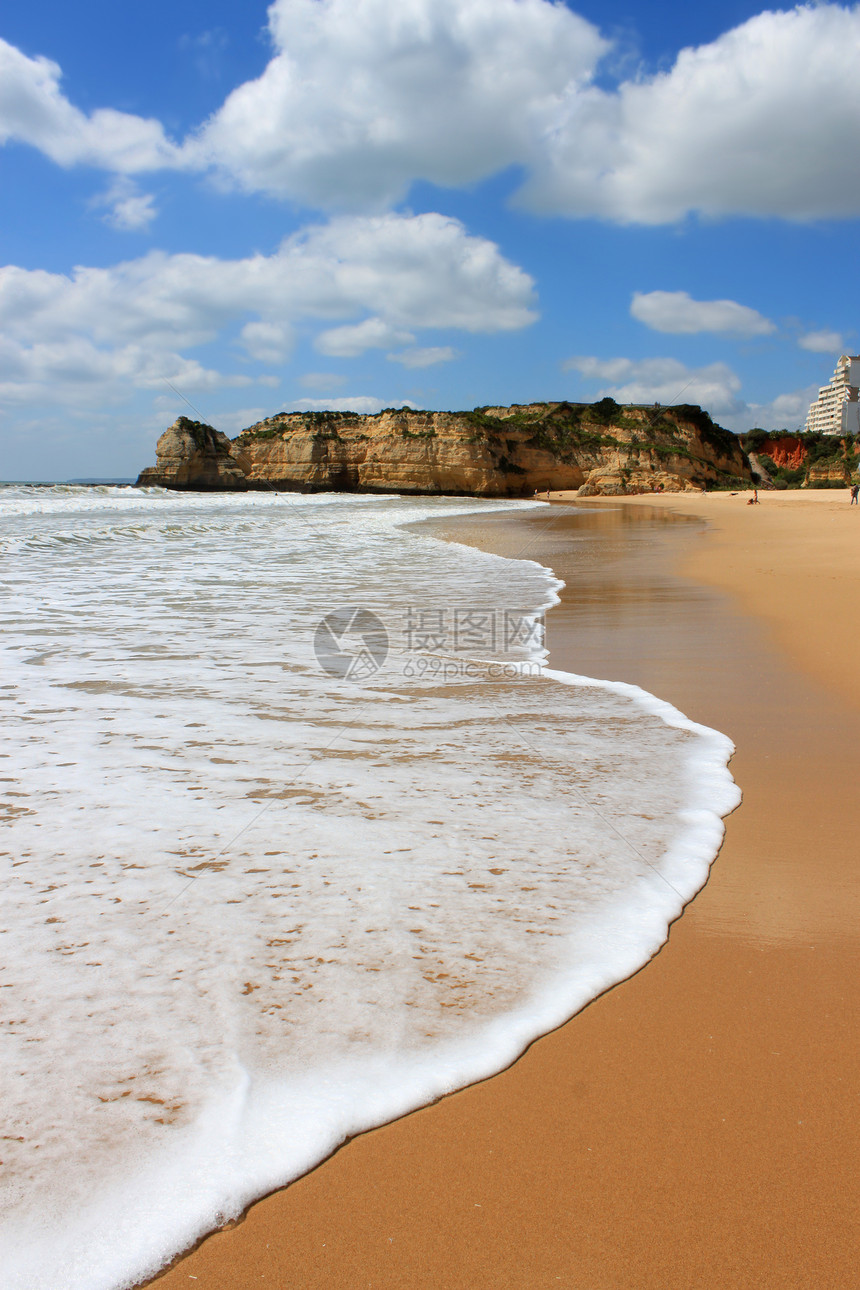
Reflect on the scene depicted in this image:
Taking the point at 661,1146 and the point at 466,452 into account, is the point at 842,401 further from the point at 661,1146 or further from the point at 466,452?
the point at 661,1146

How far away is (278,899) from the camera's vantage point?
221cm

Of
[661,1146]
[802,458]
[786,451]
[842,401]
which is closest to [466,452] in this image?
[786,451]

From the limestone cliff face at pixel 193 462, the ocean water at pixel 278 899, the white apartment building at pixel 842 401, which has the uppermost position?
the white apartment building at pixel 842 401

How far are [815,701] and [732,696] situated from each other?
0.45 m

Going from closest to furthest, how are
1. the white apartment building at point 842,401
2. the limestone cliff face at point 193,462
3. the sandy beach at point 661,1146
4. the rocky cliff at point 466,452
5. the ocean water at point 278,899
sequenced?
the sandy beach at point 661,1146 < the ocean water at point 278,899 < the rocky cliff at point 466,452 < the limestone cliff face at point 193,462 < the white apartment building at point 842,401

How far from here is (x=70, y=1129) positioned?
144cm

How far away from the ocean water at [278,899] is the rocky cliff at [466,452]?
50283 millimetres

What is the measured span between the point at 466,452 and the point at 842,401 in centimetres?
17206

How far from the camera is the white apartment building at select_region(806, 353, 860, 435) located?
17625cm

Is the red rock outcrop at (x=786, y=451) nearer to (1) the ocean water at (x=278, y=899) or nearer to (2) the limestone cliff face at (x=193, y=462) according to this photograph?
(2) the limestone cliff face at (x=193, y=462)

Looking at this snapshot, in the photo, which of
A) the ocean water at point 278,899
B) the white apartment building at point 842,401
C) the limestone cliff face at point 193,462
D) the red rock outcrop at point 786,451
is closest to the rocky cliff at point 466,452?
the limestone cliff face at point 193,462

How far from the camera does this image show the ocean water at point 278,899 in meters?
1.42

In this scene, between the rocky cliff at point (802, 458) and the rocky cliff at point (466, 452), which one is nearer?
the rocky cliff at point (466, 452)

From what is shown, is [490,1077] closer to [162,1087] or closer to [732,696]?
[162,1087]
